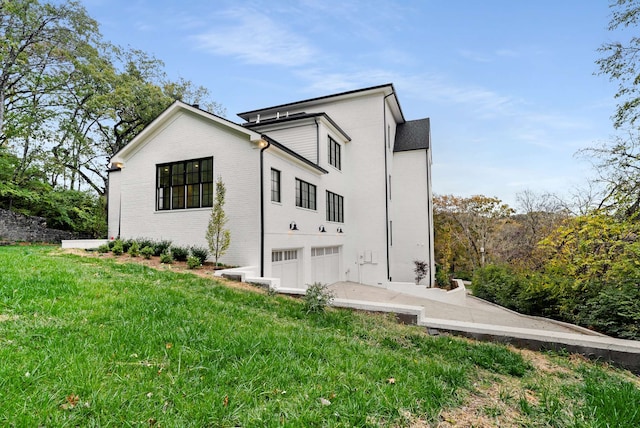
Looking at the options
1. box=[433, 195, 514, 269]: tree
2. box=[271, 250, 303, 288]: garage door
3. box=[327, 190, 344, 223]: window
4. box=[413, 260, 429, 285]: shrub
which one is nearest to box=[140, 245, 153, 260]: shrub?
box=[271, 250, 303, 288]: garage door

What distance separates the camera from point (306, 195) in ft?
42.4

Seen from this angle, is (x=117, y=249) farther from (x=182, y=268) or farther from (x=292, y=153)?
(x=292, y=153)

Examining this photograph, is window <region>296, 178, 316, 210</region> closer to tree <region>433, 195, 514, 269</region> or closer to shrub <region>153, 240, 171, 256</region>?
shrub <region>153, 240, 171, 256</region>

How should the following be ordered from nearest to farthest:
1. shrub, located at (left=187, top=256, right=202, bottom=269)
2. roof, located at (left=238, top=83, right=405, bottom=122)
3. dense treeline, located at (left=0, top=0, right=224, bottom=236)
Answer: shrub, located at (left=187, top=256, right=202, bottom=269) → roof, located at (left=238, top=83, right=405, bottom=122) → dense treeline, located at (left=0, top=0, right=224, bottom=236)

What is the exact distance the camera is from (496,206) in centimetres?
2545

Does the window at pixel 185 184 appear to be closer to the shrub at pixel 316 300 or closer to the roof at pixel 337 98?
the shrub at pixel 316 300

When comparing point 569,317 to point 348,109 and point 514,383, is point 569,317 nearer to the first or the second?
point 514,383

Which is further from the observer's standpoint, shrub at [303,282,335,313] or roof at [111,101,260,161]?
roof at [111,101,260,161]

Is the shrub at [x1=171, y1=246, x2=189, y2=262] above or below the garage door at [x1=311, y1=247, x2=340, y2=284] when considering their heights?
above

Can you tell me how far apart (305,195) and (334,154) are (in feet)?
13.4

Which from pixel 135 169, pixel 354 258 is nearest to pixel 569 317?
pixel 354 258

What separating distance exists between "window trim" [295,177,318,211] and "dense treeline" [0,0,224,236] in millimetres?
11093

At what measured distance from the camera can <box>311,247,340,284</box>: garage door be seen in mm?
13453

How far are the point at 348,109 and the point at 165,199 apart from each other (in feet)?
35.9
